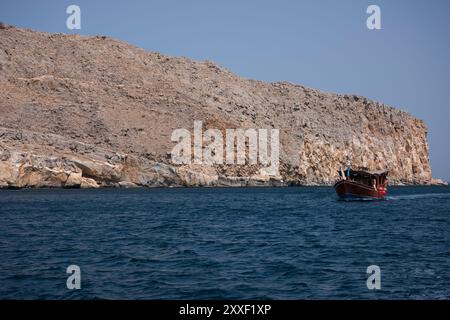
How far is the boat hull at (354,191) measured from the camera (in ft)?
211

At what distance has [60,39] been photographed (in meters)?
160

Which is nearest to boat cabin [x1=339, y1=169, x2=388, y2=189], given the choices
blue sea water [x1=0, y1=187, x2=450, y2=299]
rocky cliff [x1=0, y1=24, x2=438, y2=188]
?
blue sea water [x1=0, y1=187, x2=450, y2=299]

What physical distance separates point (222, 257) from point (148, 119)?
4248 inches

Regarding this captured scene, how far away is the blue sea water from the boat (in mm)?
24584

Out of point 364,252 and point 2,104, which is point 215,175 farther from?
point 364,252

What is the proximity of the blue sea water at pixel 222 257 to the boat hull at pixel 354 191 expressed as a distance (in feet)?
80.2

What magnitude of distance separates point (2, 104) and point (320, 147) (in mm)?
75591

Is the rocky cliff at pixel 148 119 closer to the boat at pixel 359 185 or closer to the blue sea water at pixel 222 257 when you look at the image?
the boat at pixel 359 185

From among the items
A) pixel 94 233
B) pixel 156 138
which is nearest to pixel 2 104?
pixel 156 138

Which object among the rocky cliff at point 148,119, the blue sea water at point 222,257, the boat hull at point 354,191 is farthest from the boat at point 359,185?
the rocky cliff at point 148,119

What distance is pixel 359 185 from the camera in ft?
211

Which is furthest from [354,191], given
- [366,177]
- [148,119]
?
[148,119]

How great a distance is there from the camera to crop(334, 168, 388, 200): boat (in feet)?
212
